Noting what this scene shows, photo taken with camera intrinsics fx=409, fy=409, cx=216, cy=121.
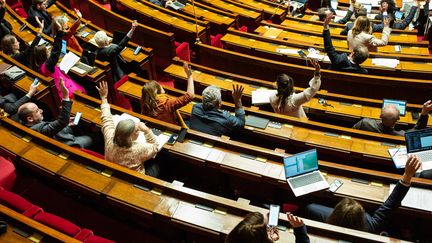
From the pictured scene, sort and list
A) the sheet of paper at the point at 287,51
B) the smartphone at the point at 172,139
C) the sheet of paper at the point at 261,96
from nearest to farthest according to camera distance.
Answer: the smartphone at the point at 172,139
the sheet of paper at the point at 261,96
the sheet of paper at the point at 287,51

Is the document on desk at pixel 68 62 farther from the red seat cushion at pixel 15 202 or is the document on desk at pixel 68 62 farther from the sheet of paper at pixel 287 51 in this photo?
the sheet of paper at pixel 287 51

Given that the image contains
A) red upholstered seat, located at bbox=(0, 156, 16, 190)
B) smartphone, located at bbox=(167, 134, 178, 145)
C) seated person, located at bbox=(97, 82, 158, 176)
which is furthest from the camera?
smartphone, located at bbox=(167, 134, 178, 145)

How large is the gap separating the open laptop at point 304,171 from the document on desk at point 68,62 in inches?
70.5

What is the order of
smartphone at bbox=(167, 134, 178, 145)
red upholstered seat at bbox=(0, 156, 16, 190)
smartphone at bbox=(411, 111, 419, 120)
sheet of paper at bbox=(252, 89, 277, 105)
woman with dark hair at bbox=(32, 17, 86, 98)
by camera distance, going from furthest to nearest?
woman with dark hair at bbox=(32, 17, 86, 98) → sheet of paper at bbox=(252, 89, 277, 105) → smartphone at bbox=(411, 111, 419, 120) → smartphone at bbox=(167, 134, 178, 145) → red upholstered seat at bbox=(0, 156, 16, 190)

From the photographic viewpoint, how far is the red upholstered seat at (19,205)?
1808 mm

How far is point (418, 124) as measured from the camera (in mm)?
2229

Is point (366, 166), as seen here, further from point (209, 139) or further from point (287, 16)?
point (287, 16)

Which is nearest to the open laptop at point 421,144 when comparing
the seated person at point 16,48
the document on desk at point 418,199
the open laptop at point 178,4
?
the document on desk at point 418,199

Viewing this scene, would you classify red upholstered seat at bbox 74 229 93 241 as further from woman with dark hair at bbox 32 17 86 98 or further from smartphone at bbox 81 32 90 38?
smartphone at bbox 81 32 90 38

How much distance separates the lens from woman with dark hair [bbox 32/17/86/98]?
2.74 m

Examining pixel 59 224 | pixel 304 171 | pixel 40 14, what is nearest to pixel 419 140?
pixel 304 171

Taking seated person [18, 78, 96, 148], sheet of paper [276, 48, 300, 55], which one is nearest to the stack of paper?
sheet of paper [276, 48, 300, 55]

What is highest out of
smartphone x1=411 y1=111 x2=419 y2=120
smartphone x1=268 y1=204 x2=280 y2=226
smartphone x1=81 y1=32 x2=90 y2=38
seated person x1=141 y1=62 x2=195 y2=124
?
smartphone x1=81 y1=32 x2=90 y2=38

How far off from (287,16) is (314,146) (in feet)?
8.78
